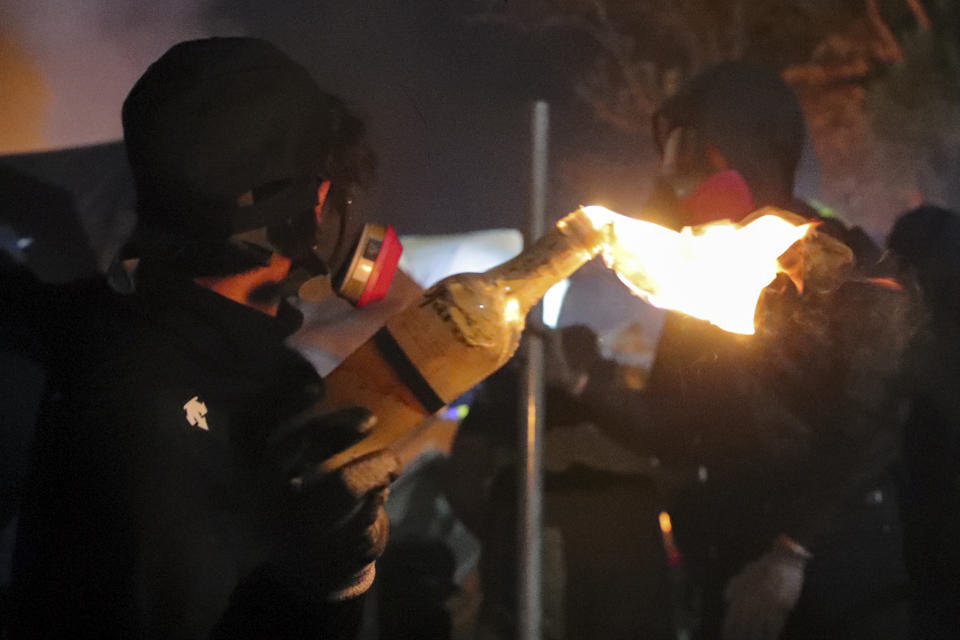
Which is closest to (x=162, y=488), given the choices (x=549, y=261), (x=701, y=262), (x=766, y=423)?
(x=549, y=261)

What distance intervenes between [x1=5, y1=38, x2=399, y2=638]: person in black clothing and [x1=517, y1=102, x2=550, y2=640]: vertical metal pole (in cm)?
40

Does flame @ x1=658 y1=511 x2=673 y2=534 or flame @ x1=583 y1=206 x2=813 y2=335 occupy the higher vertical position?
flame @ x1=583 y1=206 x2=813 y2=335

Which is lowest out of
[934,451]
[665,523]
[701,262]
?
[665,523]

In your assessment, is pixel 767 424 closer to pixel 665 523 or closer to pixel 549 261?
pixel 665 523

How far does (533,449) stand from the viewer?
4.24 ft

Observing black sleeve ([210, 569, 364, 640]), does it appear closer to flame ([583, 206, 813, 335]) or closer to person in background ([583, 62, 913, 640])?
flame ([583, 206, 813, 335])

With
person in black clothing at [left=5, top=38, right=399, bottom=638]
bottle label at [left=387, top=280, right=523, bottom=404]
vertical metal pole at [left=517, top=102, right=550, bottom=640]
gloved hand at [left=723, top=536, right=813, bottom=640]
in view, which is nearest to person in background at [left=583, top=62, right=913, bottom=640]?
gloved hand at [left=723, top=536, right=813, bottom=640]

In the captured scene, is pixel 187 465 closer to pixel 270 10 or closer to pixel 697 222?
pixel 270 10

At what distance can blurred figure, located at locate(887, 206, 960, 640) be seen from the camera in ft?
4.15

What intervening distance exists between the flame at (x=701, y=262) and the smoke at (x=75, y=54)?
0.62 metres

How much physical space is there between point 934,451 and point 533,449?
28.6 inches

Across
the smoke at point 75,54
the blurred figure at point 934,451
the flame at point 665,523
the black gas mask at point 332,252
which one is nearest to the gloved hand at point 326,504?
the black gas mask at point 332,252

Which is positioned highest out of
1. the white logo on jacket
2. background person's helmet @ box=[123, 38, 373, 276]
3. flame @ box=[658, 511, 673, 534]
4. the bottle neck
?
background person's helmet @ box=[123, 38, 373, 276]

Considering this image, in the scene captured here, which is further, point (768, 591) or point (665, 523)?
point (665, 523)
